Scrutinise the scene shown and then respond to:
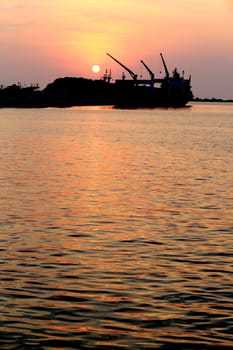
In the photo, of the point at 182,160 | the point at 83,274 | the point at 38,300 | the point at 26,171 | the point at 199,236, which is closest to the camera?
the point at 38,300

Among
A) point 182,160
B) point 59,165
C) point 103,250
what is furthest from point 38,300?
point 182,160

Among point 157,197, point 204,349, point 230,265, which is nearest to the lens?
point 204,349

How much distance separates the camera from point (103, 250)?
23.4 meters

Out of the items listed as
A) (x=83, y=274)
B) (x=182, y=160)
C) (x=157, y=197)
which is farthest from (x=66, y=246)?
(x=182, y=160)

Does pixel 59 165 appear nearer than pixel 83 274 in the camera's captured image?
No

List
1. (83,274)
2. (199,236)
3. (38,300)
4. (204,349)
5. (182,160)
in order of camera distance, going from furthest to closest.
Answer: (182,160) → (199,236) → (83,274) → (38,300) → (204,349)

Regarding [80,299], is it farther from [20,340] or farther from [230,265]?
[230,265]

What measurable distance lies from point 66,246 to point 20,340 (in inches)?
377

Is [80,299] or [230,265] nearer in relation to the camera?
[80,299]

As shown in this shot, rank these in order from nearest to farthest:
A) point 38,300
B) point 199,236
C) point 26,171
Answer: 1. point 38,300
2. point 199,236
3. point 26,171

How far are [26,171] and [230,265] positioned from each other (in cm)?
3244

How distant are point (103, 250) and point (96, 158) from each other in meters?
47.0

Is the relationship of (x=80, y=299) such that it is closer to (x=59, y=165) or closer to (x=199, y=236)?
(x=199, y=236)

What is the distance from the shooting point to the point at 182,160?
6894cm
